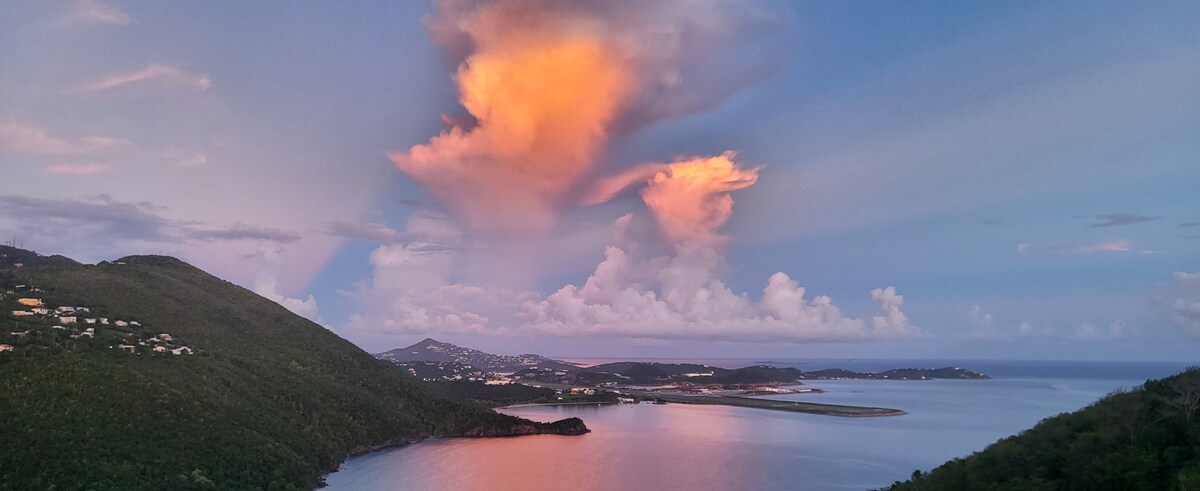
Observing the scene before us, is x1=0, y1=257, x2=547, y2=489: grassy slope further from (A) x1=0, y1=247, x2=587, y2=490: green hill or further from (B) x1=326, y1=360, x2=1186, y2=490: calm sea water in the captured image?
(B) x1=326, y1=360, x2=1186, y2=490: calm sea water

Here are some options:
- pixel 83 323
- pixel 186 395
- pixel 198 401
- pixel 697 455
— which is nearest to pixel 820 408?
pixel 697 455

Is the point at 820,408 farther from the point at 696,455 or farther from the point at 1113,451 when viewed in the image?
the point at 1113,451

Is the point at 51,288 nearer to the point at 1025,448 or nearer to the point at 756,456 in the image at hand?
the point at 756,456

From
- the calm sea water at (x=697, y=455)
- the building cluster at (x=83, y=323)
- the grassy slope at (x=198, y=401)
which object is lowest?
the calm sea water at (x=697, y=455)

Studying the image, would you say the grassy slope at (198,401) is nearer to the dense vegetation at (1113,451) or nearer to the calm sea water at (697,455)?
the calm sea water at (697,455)

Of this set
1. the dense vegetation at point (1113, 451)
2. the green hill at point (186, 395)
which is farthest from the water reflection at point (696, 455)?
the dense vegetation at point (1113, 451)

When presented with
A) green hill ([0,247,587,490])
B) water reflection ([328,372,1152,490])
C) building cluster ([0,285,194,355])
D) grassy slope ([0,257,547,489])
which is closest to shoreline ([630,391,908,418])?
water reflection ([328,372,1152,490])

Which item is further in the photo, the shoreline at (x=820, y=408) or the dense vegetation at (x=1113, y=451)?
the shoreline at (x=820, y=408)
